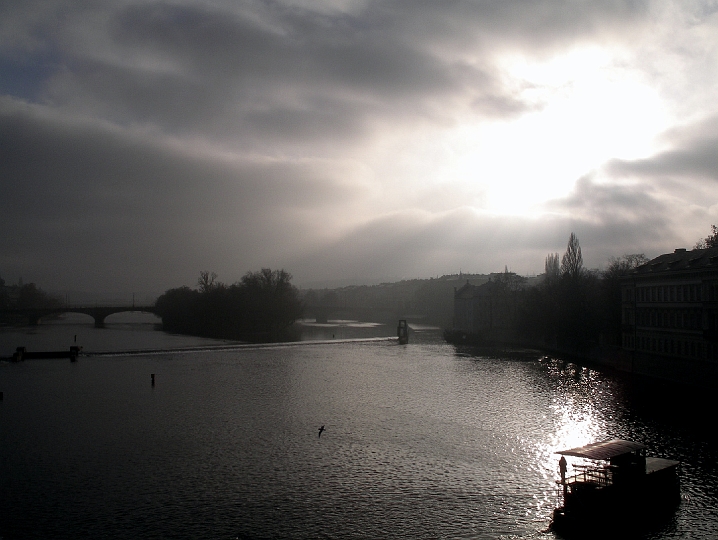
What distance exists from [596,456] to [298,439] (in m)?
14.5

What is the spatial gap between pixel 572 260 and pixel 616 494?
180ft

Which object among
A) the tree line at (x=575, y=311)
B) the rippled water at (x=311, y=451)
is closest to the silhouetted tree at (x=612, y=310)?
the tree line at (x=575, y=311)

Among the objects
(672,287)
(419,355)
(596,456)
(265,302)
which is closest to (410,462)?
(596,456)

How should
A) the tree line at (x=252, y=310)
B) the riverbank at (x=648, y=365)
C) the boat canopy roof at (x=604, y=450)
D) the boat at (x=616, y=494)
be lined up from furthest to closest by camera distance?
the tree line at (x=252, y=310) → the riverbank at (x=648, y=365) → the boat canopy roof at (x=604, y=450) → the boat at (x=616, y=494)

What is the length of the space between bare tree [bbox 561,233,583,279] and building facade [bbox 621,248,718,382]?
35.8 ft

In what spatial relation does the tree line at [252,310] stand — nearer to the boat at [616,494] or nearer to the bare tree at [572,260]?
the bare tree at [572,260]

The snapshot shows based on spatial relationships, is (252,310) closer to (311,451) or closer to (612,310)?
(612,310)

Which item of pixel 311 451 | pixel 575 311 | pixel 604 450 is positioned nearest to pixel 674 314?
pixel 575 311

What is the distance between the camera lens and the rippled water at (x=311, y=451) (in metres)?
19.9

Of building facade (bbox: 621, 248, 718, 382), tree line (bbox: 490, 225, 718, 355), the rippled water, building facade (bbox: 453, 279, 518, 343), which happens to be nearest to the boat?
the rippled water

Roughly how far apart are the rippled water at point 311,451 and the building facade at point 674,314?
3.58 metres

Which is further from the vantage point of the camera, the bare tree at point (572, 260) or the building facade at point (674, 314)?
the bare tree at point (572, 260)

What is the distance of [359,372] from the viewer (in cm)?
5569

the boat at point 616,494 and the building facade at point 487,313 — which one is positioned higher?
the building facade at point 487,313
